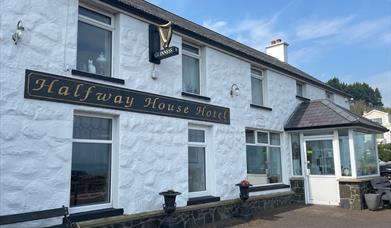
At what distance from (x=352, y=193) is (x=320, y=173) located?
139 cm

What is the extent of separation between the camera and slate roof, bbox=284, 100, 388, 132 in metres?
12.5

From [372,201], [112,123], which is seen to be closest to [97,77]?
[112,123]

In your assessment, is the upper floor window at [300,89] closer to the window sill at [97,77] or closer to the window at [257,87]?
the window at [257,87]

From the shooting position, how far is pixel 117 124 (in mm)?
7676

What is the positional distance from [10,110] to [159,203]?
3871mm

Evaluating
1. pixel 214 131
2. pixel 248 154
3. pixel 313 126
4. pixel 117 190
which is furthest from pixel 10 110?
pixel 313 126

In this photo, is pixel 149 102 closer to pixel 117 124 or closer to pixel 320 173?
Answer: pixel 117 124

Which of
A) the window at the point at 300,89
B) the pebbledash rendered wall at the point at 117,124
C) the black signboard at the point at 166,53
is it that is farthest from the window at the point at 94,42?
the window at the point at 300,89

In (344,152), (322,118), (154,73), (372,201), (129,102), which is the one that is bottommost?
(372,201)

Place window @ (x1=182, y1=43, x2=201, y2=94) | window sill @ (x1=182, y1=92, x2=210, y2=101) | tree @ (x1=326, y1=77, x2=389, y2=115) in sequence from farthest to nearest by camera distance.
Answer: tree @ (x1=326, y1=77, x2=389, y2=115) < window @ (x1=182, y1=43, x2=201, y2=94) < window sill @ (x1=182, y1=92, x2=210, y2=101)

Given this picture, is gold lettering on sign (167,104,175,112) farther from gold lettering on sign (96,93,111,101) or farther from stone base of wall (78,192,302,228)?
stone base of wall (78,192,302,228)

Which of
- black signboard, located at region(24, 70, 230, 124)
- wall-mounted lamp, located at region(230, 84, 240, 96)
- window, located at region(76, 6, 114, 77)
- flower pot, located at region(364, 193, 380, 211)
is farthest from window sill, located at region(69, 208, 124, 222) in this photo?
flower pot, located at region(364, 193, 380, 211)

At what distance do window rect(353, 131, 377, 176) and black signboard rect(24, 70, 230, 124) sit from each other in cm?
613

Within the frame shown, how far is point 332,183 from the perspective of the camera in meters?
12.8
